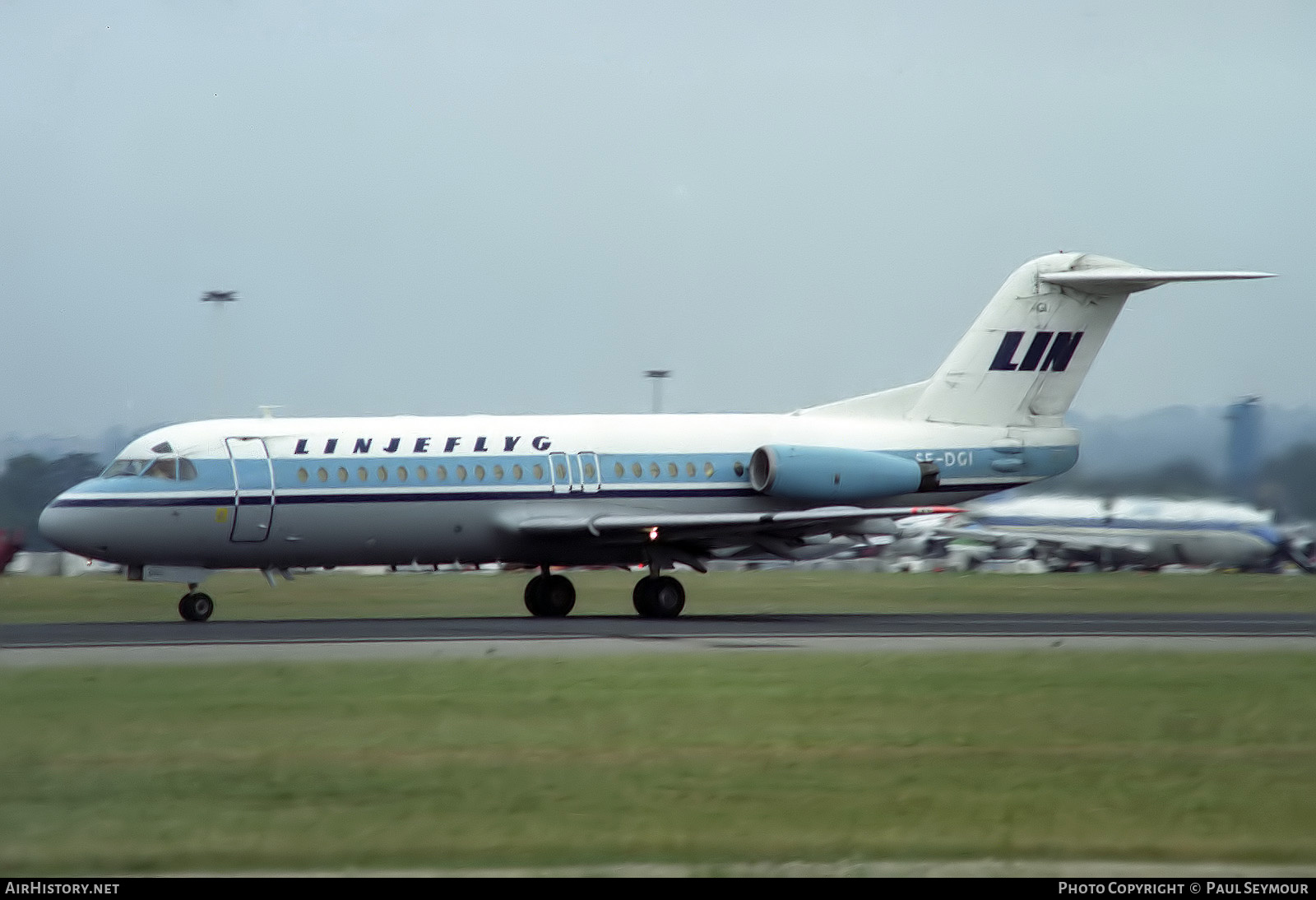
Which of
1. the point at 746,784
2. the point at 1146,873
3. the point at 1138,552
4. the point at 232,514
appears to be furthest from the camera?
the point at 1138,552

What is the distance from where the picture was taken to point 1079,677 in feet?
54.3

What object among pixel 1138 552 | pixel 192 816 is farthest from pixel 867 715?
pixel 1138 552

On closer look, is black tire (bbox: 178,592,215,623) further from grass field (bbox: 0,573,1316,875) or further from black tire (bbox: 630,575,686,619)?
grass field (bbox: 0,573,1316,875)

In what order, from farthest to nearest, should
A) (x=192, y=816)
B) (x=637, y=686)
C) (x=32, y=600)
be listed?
(x=32, y=600), (x=637, y=686), (x=192, y=816)

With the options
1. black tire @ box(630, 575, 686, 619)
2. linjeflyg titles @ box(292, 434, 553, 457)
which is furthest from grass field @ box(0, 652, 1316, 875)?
black tire @ box(630, 575, 686, 619)

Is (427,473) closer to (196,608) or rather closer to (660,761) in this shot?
(196,608)

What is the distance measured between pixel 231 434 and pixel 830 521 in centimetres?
994

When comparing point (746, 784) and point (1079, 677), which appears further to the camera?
point (1079, 677)

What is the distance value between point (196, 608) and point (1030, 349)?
51.3 ft

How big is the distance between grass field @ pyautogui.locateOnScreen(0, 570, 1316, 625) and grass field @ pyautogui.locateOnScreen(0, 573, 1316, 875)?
480 inches

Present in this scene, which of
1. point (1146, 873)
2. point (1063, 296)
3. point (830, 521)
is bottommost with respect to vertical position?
point (1146, 873)

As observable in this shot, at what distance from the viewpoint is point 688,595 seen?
120 feet

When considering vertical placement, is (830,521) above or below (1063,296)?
below

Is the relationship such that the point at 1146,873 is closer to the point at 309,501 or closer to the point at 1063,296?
the point at 309,501
